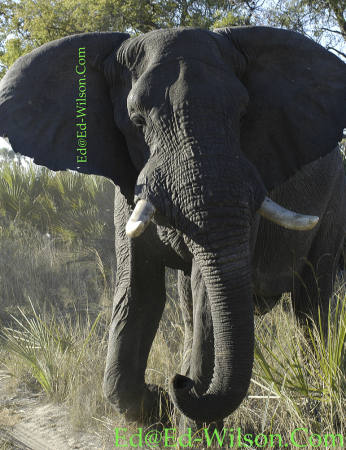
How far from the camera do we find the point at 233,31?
10.1 ft

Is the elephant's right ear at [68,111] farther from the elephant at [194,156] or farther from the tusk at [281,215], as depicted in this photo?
the tusk at [281,215]

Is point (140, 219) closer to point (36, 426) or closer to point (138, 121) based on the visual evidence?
point (138, 121)

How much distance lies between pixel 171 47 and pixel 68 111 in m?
0.76

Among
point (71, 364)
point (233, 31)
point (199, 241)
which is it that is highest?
point (233, 31)

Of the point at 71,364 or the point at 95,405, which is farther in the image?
the point at 71,364

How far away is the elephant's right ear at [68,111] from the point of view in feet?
9.71

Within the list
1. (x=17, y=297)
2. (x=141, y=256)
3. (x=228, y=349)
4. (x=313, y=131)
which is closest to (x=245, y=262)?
(x=228, y=349)

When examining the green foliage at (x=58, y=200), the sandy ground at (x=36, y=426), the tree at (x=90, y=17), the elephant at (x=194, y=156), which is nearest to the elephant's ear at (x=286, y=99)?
the elephant at (x=194, y=156)

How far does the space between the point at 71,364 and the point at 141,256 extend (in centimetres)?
148

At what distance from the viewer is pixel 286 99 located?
3150 millimetres

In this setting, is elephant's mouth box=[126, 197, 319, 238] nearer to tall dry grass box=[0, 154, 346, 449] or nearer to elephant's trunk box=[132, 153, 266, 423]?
elephant's trunk box=[132, 153, 266, 423]

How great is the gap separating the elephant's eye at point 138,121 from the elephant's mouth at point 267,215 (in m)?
0.46

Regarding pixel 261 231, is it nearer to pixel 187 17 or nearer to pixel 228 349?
pixel 228 349

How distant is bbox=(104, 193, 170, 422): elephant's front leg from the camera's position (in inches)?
132
